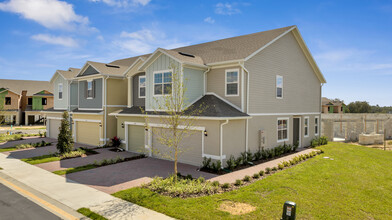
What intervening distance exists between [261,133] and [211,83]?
4.39 metres

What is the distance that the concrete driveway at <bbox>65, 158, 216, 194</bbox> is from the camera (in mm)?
10109

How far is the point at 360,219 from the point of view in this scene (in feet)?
22.6

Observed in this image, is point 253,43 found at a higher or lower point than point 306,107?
higher

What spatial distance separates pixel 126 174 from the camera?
38.1 ft

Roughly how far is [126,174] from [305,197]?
775 cm

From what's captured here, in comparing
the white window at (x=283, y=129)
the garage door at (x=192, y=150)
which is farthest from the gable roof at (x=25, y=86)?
the white window at (x=283, y=129)

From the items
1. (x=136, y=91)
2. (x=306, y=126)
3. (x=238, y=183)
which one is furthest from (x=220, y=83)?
(x=306, y=126)

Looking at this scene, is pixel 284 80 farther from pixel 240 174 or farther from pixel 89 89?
pixel 89 89

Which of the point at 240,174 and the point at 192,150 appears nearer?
the point at 240,174

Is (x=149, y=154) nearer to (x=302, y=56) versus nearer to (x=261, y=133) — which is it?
(x=261, y=133)

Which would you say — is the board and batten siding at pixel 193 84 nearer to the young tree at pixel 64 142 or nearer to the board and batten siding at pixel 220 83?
the board and batten siding at pixel 220 83

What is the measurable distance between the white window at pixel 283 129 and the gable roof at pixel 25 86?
45563mm

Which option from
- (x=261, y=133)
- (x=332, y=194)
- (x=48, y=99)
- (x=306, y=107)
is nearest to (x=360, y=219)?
(x=332, y=194)

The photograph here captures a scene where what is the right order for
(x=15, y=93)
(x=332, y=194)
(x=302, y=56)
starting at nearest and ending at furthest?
(x=332, y=194)
(x=302, y=56)
(x=15, y=93)
